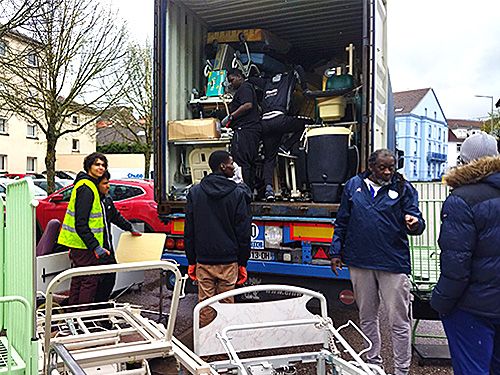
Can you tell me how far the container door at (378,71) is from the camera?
467 cm

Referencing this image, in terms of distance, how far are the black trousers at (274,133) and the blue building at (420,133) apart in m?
45.8

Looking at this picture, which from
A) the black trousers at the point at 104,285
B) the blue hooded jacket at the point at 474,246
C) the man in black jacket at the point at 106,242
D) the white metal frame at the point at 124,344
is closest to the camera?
the white metal frame at the point at 124,344

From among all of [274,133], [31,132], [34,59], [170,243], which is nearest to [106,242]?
[170,243]

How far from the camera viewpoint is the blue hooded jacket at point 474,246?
2576 mm

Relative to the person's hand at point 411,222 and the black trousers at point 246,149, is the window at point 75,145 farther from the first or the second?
the person's hand at point 411,222

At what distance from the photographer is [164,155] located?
571cm

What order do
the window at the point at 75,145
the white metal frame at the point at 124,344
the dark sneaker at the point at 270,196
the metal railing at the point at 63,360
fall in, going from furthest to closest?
the window at the point at 75,145 < the dark sneaker at the point at 270,196 < the white metal frame at the point at 124,344 < the metal railing at the point at 63,360

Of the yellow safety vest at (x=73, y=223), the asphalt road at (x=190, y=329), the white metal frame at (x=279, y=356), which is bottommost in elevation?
the asphalt road at (x=190, y=329)

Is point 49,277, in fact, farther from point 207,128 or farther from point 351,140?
point 351,140

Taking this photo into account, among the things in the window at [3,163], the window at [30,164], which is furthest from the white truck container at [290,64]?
the window at [30,164]

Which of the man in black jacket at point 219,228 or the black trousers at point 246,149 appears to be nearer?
the man in black jacket at point 219,228

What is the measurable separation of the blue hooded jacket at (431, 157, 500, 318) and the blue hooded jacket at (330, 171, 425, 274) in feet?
2.79

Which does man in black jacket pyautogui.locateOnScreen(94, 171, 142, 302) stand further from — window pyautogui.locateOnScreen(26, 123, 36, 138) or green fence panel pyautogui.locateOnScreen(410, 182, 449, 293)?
window pyautogui.locateOnScreen(26, 123, 36, 138)

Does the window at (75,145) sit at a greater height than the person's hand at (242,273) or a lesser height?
greater
